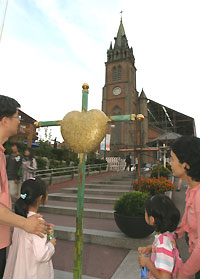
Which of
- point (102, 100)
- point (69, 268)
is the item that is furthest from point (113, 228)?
point (102, 100)

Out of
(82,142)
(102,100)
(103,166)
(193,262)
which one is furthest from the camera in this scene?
(102,100)

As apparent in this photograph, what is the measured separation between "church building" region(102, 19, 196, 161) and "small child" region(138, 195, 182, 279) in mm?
31585

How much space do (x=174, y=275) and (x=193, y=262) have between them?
36 cm

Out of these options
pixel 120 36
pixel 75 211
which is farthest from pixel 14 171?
pixel 120 36

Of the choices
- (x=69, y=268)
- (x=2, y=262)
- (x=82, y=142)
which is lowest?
(x=69, y=268)

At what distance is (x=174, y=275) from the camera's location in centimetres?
140

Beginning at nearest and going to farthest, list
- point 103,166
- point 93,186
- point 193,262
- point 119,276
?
point 193,262 → point 119,276 → point 93,186 → point 103,166

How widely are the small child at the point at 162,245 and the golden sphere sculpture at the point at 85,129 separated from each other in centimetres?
75

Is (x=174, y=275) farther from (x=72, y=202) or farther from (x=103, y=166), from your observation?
(x=103, y=166)

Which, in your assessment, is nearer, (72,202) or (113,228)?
(113,228)

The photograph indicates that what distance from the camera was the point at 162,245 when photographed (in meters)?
1.44

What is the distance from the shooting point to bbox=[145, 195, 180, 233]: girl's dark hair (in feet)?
4.99

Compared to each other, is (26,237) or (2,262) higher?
(26,237)

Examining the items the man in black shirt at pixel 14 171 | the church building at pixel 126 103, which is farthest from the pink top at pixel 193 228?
the church building at pixel 126 103
